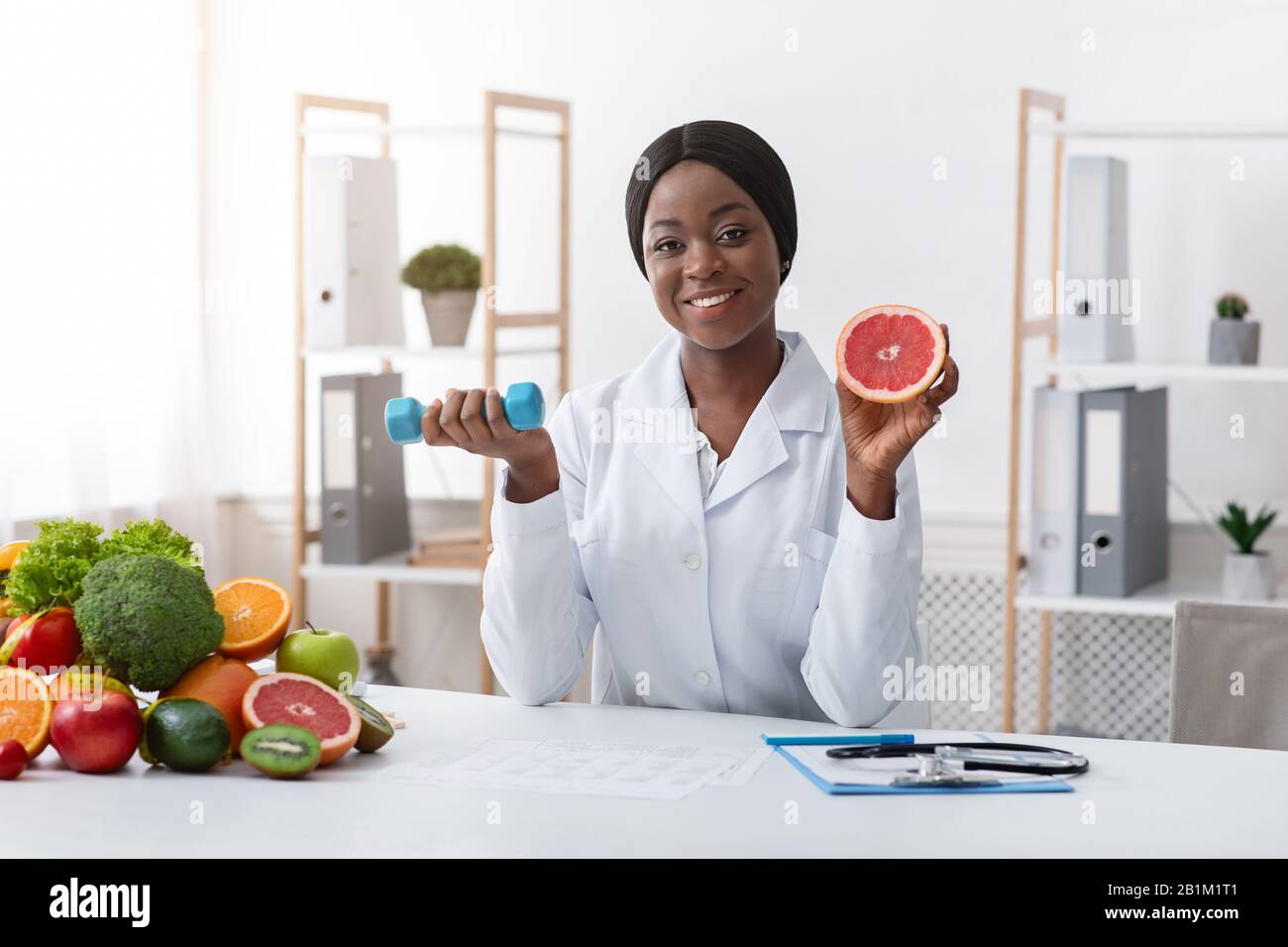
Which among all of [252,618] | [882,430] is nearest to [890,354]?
[882,430]

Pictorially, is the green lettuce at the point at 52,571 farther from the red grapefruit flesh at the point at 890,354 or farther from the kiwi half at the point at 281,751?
the red grapefruit flesh at the point at 890,354

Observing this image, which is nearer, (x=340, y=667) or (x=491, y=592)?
(x=340, y=667)

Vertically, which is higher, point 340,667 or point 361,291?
point 361,291

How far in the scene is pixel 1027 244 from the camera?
3703 mm

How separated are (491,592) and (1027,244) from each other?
2148 millimetres

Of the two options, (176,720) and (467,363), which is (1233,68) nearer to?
(467,363)

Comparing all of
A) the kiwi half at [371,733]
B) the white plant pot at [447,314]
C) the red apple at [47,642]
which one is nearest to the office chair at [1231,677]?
the kiwi half at [371,733]

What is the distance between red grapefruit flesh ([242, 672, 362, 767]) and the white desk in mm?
37

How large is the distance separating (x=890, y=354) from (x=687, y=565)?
466 mm

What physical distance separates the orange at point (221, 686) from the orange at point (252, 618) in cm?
7

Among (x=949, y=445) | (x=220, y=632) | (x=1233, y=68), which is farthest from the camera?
(x=949, y=445)
